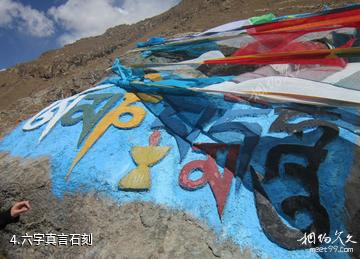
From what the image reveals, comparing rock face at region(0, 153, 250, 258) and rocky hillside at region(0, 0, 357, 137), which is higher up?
rock face at region(0, 153, 250, 258)

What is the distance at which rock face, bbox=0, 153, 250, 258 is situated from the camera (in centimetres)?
285

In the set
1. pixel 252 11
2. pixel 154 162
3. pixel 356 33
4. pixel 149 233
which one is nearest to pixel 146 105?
pixel 154 162

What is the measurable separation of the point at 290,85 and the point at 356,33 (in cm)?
146

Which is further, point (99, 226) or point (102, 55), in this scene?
point (102, 55)

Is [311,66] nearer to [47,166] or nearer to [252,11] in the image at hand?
[47,166]

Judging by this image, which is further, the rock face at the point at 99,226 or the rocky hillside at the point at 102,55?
the rocky hillside at the point at 102,55

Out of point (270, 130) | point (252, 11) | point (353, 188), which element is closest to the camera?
point (353, 188)

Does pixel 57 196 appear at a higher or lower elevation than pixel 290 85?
lower

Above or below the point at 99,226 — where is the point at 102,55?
below

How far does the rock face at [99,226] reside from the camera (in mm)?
2852

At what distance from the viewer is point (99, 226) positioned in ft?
10.6

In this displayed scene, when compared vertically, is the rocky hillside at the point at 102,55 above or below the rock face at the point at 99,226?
below

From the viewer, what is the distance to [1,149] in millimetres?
4730

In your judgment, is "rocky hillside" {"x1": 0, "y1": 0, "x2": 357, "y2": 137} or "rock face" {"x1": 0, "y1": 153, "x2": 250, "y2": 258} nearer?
"rock face" {"x1": 0, "y1": 153, "x2": 250, "y2": 258}
